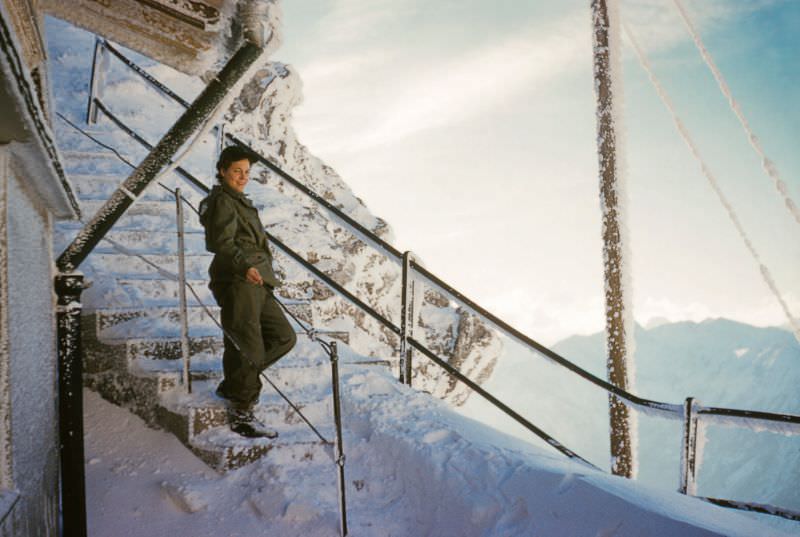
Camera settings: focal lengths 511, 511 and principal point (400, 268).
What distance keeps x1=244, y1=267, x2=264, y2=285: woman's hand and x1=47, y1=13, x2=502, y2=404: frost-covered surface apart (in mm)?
722

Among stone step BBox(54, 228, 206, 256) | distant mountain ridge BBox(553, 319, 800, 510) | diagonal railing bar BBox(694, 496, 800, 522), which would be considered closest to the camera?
diagonal railing bar BBox(694, 496, 800, 522)

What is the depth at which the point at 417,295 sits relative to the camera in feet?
13.6

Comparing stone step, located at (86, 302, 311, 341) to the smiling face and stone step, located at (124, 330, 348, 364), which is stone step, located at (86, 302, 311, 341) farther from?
the smiling face

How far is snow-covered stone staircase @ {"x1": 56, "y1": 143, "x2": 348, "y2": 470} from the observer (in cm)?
328

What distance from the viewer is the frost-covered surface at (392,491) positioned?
2.38 metres

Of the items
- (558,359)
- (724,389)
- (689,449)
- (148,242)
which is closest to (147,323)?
(148,242)

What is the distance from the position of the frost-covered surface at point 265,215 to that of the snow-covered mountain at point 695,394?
2896 inches

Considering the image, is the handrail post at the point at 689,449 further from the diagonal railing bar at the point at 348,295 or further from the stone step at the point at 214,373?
the stone step at the point at 214,373

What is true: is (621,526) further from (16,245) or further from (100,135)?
(100,135)

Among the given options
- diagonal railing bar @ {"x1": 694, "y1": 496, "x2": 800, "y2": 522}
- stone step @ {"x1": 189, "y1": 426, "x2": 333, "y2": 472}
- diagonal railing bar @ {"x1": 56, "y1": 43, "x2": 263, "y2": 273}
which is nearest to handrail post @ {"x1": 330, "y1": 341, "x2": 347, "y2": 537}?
stone step @ {"x1": 189, "y1": 426, "x2": 333, "y2": 472}

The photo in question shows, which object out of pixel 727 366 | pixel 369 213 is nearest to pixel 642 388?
pixel 727 366

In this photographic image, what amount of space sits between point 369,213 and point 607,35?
8.18 m

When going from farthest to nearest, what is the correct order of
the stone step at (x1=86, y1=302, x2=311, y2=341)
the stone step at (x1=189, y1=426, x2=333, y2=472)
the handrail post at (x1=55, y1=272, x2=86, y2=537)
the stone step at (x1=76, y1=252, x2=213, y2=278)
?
the stone step at (x1=76, y1=252, x2=213, y2=278)
the stone step at (x1=86, y1=302, x2=311, y2=341)
the stone step at (x1=189, y1=426, x2=333, y2=472)
the handrail post at (x1=55, y1=272, x2=86, y2=537)

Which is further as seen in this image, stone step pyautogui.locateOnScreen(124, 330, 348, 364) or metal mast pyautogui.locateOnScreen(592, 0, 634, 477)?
metal mast pyautogui.locateOnScreen(592, 0, 634, 477)
